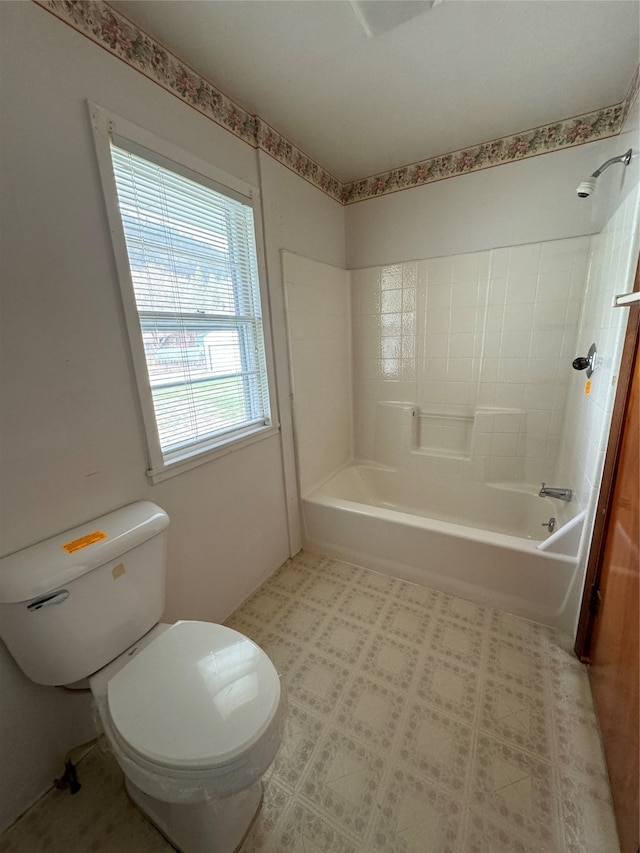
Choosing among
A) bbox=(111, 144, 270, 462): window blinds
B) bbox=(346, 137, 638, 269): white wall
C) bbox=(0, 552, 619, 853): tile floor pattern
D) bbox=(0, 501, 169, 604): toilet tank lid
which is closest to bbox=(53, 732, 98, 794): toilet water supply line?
bbox=(0, 552, 619, 853): tile floor pattern

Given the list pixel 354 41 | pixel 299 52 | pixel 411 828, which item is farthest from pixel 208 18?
pixel 411 828

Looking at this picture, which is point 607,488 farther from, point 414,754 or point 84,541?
point 84,541

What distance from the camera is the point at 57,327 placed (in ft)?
3.10

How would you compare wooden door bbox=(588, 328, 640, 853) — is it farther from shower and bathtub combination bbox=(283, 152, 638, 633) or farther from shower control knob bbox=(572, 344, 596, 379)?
shower control knob bbox=(572, 344, 596, 379)

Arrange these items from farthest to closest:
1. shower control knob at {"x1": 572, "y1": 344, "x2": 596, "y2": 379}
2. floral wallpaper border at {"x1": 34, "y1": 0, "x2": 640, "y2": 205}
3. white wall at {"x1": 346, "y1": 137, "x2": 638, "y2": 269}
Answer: white wall at {"x1": 346, "y1": 137, "x2": 638, "y2": 269}, shower control knob at {"x1": 572, "y1": 344, "x2": 596, "y2": 379}, floral wallpaper border at {"x1": 34, "y1": 0, "x2": 640, "y2": 205}

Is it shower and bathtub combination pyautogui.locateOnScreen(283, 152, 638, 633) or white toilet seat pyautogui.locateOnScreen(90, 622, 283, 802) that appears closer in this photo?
white toilet seat pyautogui.locateOnScreen(90, 622, 283, 802)

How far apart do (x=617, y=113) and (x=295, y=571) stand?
111 inches

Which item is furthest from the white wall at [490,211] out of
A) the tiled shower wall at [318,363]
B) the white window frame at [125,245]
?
the white window frame at [125,245]

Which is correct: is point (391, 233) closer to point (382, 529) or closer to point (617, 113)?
point (617, 113)

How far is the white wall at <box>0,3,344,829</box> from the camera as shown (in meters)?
0.86

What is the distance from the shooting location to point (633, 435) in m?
1.02

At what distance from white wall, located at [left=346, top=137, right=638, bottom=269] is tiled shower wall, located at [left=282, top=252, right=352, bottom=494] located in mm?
367

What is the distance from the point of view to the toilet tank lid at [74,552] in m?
0.82

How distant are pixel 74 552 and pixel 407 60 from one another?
6.64ft
